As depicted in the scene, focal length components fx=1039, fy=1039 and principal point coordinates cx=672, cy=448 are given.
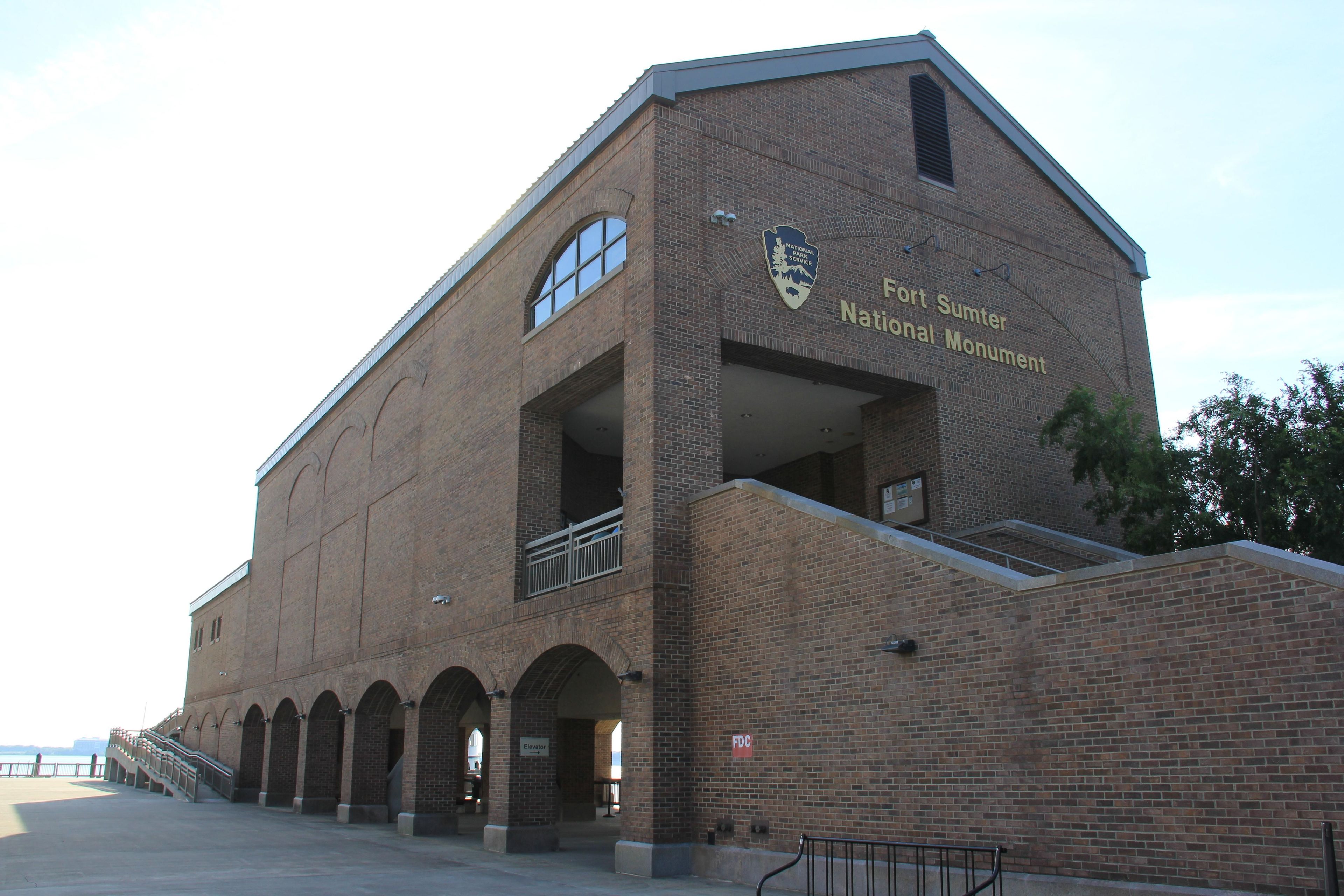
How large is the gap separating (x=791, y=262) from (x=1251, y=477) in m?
7.53

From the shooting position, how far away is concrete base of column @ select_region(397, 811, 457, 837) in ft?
67.8

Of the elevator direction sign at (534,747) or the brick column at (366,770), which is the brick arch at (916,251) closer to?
the elevator direction sign at (534,747)

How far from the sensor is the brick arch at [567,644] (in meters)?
15.2

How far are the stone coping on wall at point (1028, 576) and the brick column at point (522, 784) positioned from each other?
18.3 ft

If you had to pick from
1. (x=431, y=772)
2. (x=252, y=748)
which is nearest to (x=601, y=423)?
(x=431, y=772)

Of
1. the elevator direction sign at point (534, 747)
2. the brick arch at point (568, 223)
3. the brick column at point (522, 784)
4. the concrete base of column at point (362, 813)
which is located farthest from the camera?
the concrete base of column at point (362, 813)

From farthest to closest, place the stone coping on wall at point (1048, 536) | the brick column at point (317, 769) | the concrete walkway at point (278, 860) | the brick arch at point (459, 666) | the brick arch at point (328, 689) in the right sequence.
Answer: the brick column at point (317, 769) → the brick arch at point (328, 689) → the brick arch at point (459, 666) → the stone coping on wall at point (1048, 536) → the concrete walkway at point (278, 860)

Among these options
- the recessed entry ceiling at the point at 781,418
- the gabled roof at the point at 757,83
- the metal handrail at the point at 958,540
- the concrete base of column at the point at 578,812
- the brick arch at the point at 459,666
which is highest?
the gabled roof at the point at 757,83

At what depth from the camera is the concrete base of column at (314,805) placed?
27.5 meters

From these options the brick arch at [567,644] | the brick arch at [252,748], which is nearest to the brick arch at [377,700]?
the brick arch at [567,644]

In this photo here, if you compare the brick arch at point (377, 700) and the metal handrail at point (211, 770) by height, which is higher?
the brick arch at point (377, 700)

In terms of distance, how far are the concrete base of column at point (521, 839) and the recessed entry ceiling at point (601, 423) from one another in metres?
6.94

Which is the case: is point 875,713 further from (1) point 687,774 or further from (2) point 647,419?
(2) point 647,419

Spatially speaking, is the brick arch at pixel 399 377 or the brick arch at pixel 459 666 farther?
the brick arch at pixel 399 377
